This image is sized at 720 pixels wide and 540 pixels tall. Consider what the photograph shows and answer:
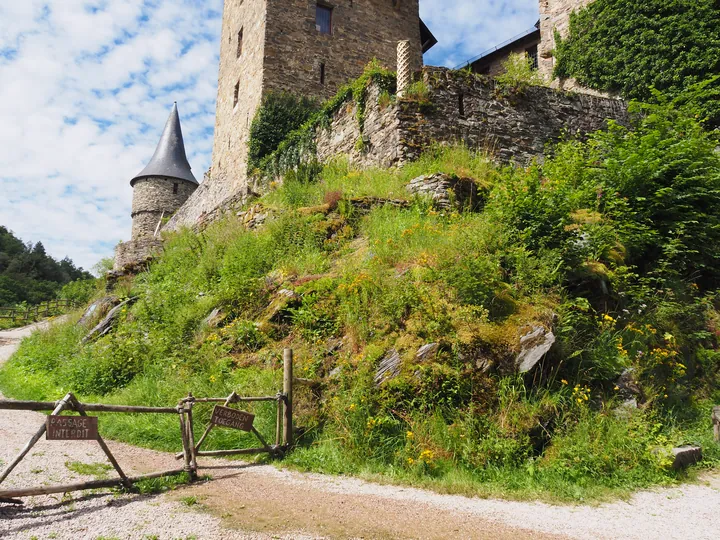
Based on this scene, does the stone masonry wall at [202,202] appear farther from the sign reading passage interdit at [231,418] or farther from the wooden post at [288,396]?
the sign reading passage interdit at [231,418]

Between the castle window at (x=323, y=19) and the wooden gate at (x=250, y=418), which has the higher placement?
the castle window at (x=323, y=19)

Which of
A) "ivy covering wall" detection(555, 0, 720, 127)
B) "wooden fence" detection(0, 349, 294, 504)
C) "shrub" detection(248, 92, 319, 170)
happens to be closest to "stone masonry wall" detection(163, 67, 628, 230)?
"ivy covering wall" detection(555, 0, 720, 127)

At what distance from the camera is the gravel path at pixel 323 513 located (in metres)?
3.62

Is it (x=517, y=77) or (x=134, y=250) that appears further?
(x=134, y=250)

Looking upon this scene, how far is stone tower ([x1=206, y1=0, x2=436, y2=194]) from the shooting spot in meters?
18.1

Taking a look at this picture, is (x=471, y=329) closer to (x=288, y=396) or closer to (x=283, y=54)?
(x=288, y=396)

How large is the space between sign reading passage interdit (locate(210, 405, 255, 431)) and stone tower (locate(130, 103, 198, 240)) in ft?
78.7

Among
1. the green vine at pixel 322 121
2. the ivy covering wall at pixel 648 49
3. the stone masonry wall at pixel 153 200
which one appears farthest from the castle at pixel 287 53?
the stone masonry wall at pixel 153 200

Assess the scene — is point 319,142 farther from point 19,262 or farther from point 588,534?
point 19,262

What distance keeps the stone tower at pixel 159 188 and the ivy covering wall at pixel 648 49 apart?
68.8 feet

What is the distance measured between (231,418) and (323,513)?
163 cm

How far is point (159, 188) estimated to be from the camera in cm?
2917

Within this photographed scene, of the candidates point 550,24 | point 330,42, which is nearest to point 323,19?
point 330,42

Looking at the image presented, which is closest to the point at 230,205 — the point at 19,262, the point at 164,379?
the point at 164,379
